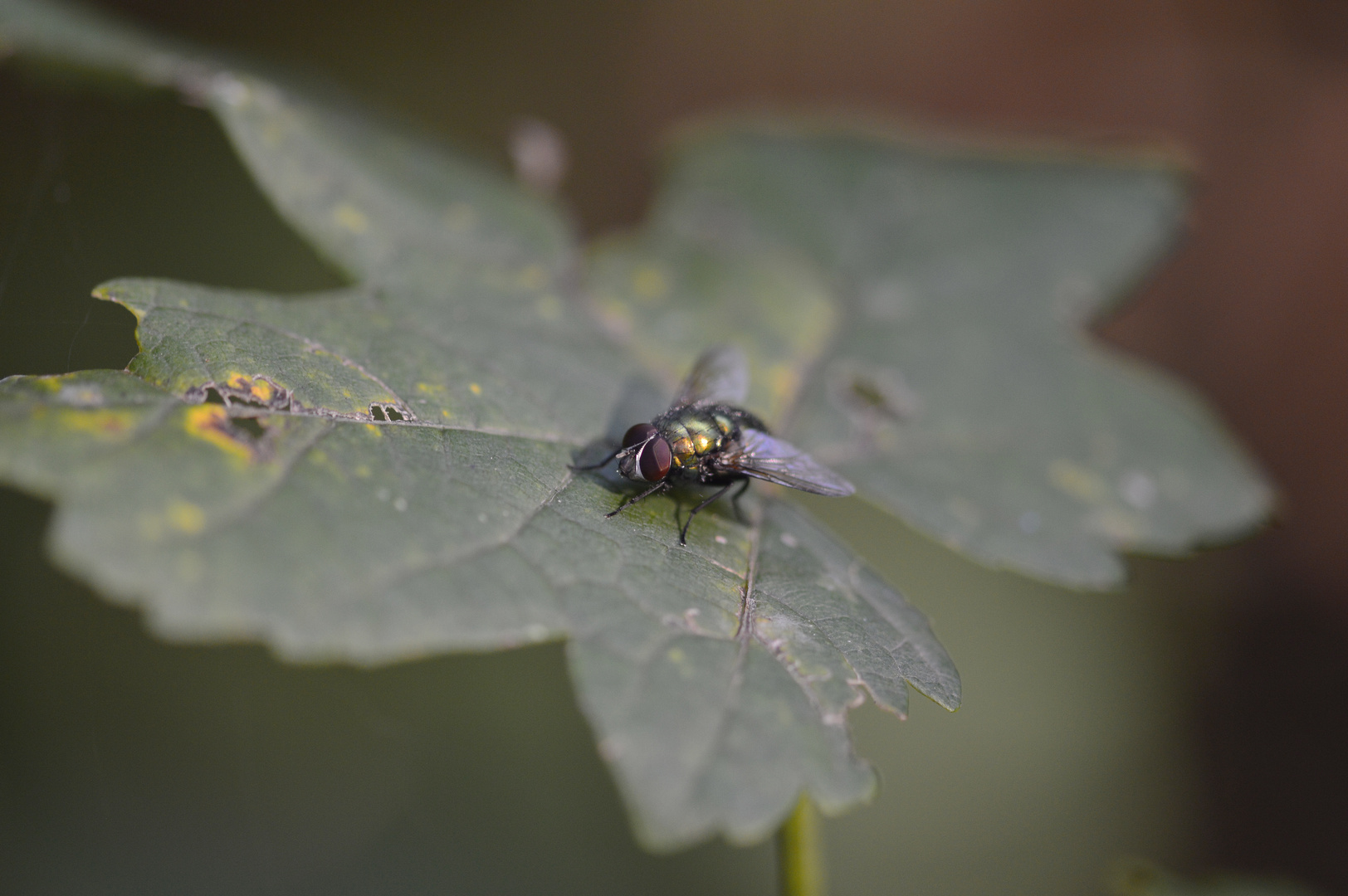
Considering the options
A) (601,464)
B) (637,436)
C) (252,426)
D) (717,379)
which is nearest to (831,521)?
(717,379)

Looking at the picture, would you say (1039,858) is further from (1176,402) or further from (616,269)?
(616,269)

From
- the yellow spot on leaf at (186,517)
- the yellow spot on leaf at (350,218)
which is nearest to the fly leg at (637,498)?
the yellow spot on leaf at (186,517)

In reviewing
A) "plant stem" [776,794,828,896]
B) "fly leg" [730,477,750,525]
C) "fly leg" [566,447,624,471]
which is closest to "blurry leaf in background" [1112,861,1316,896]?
"plant stem" [776,794,828,896]

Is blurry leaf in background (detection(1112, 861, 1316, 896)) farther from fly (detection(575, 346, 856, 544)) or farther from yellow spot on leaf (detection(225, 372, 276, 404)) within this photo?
yellow spot on leaf (detection(225, 372, 276, 404))

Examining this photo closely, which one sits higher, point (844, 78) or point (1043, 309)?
point (844, 78)

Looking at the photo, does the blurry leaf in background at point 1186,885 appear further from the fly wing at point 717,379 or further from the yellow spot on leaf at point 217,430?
the yellow spot on leaf at point 217,430

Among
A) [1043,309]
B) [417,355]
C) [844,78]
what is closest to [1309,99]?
[844,78]
